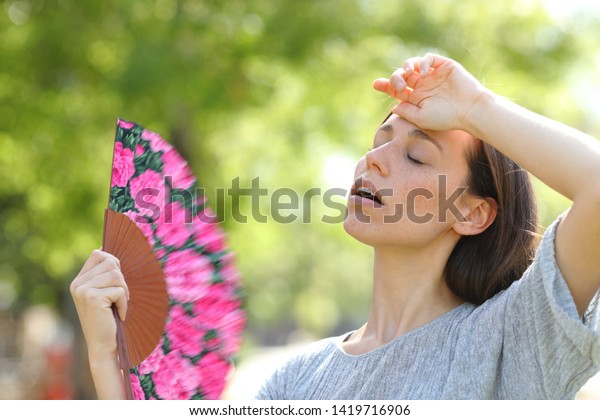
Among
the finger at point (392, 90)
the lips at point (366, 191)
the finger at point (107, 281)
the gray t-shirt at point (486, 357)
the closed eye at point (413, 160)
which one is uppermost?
the finger at point (392, 90)

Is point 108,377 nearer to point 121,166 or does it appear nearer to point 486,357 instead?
point 121,166

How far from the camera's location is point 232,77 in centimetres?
799

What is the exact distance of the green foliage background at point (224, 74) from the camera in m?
7.68

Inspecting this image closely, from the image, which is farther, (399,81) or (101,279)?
(399,81)

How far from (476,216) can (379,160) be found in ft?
1.05

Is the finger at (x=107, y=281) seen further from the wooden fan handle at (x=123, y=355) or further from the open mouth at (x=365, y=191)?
the open mouth at (x=365, y=191)

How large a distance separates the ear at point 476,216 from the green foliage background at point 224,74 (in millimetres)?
4683

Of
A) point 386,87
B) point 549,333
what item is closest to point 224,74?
point 386,87

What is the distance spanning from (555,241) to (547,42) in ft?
24.0

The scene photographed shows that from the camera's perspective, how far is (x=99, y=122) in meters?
7.88

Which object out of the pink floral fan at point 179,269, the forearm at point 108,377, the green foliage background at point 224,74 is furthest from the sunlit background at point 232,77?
the forearm at point 108,377

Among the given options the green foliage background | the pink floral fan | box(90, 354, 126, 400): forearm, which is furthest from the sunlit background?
box(90, 354, 126, 400): forearm
